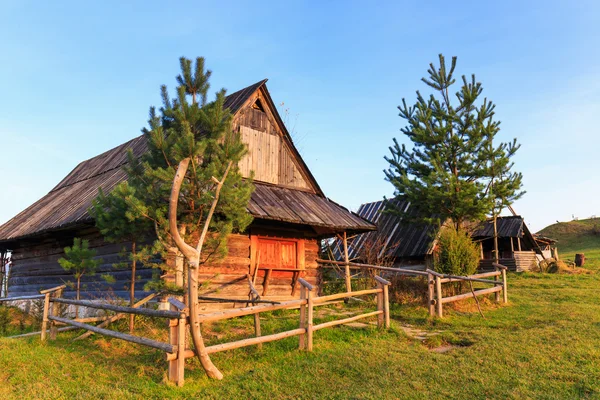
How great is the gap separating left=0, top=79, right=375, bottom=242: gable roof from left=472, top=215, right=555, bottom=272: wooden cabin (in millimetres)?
14480

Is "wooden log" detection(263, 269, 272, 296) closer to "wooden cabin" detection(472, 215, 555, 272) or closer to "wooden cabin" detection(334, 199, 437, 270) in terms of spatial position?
"wooden cabin" detection(334, 199, 437, 270)

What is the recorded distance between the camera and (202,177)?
26.3ft

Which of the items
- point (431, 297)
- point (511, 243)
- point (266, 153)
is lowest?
point (431, 297)

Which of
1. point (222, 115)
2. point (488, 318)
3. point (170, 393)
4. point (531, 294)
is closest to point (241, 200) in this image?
point (222, 115)

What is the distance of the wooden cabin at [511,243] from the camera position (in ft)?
88.9

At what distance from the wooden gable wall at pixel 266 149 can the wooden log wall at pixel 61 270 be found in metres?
4.05

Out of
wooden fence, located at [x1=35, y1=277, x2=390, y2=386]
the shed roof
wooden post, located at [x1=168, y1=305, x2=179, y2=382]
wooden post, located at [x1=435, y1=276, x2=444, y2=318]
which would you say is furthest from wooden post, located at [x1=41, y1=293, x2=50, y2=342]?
the shed roof

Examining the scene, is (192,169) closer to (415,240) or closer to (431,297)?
(431,297)

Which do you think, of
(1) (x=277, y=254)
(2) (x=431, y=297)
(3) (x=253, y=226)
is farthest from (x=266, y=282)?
(2) (x=431, y=297)

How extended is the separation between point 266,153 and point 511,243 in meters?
19.1

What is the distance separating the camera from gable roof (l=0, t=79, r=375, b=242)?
1220 cm

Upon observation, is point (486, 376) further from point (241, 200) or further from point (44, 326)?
point (44, 326)

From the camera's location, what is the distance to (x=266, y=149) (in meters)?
14.2

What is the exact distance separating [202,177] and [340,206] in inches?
307
